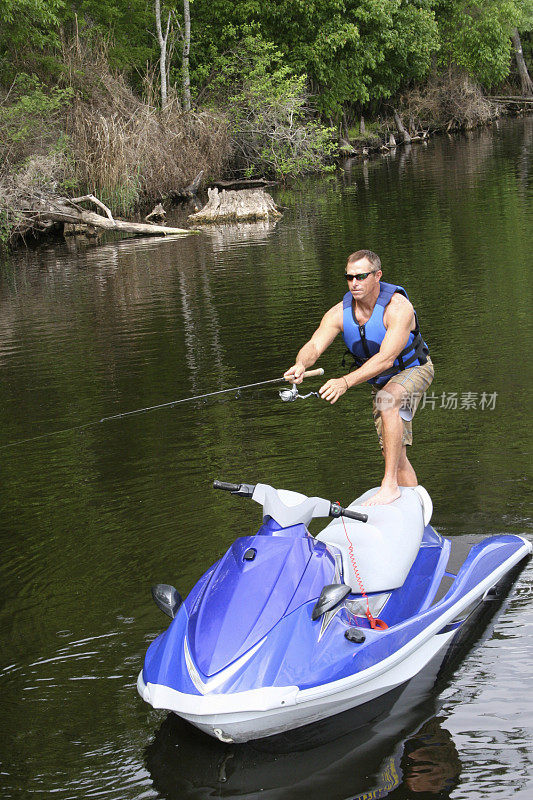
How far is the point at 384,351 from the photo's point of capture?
5340mm

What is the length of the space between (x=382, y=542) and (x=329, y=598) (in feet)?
2.27

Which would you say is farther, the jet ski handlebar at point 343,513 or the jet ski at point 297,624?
the jet ski handlebar at point 343,513

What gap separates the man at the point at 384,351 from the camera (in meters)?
5.26

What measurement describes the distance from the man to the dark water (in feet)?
3.15

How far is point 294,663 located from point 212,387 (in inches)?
255

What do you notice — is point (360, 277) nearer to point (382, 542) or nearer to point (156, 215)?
point (382, 542)

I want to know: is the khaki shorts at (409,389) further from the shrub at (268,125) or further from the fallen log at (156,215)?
the shrub at (268,125)

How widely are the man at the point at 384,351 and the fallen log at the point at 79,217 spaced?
18.7m

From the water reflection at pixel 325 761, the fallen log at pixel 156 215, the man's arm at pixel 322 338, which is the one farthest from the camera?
the fallen log at pixel 156 215

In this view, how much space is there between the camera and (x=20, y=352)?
13.0m

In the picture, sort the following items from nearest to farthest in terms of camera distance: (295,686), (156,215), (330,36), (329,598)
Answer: (295,686)
(329,598)
(156,215)
(330,36)

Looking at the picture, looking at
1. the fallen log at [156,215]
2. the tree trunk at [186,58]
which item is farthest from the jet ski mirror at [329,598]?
the tree trunk at [186,58]

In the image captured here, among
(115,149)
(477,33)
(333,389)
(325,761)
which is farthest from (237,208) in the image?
(477,33)

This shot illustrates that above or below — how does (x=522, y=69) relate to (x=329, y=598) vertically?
above
